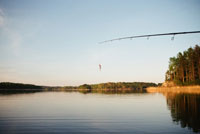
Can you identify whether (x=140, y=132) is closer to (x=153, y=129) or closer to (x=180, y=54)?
(x=153, y=129)

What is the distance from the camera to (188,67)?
9344 cm

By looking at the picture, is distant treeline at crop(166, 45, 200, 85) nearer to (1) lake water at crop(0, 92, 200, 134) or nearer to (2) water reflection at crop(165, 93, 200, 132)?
(2) water reflection at crop(165, 93, 200, 132)

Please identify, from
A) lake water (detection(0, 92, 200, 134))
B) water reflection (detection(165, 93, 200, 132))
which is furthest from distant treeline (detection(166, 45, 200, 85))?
lake water (detection(0, 92, 200, 134))

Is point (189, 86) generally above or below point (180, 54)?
below

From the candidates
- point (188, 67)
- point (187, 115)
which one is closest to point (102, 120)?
point (187, 115)

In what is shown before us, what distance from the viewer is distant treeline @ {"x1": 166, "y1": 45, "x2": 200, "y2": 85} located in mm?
84256

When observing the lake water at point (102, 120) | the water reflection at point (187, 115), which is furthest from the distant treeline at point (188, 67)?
the lake water at point (102, 120)

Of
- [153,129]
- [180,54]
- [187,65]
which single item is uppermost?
[180,54]

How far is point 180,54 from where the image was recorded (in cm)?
10131

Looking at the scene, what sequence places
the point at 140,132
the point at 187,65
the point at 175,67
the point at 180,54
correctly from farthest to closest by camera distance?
the point at 175,67
the point at 180,54
the point at 187,65
the point at 140,132

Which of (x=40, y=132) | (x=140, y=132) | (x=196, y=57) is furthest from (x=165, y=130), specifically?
(x=196, y=57)

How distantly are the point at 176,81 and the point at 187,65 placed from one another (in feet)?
36.5

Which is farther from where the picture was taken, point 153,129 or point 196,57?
point 196,57

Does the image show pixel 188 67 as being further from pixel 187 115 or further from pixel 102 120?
pixel 102 120
